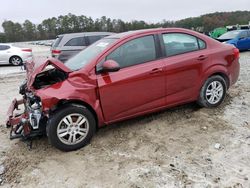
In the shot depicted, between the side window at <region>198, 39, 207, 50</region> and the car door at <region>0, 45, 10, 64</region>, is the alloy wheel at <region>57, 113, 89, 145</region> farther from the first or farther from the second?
the car door at <region>0, 45, 10, 64</region>

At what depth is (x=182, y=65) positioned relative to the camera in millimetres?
4727

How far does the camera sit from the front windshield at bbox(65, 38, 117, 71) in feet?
14.3

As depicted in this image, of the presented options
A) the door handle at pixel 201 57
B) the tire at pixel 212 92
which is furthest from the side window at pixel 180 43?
the tire at pixel 212 92

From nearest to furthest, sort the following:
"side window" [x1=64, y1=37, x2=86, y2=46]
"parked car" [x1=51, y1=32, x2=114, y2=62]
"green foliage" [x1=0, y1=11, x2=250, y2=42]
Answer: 1. "parked car" [x1=51, y1=32, x2=114, y2=62]
2. "side window" [x1=64, y1=37, x2=86, y2=46]
3. "green foliage" [x1=0, y1=11, x2=250, y2=42]

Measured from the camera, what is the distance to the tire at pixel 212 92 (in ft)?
16.8

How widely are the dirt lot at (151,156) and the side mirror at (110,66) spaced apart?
112 cm

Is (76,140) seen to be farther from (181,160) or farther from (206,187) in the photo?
(206,187)

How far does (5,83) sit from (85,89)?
6503 mm

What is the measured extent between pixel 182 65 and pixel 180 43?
0.44 meters

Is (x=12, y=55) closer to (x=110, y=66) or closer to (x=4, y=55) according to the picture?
(x=4, y=55)

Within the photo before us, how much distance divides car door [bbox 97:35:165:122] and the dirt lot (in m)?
0.43

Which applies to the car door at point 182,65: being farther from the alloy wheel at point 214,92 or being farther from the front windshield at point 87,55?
the front windshield at point 87,55

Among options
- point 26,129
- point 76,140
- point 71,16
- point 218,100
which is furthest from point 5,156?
point 71,16

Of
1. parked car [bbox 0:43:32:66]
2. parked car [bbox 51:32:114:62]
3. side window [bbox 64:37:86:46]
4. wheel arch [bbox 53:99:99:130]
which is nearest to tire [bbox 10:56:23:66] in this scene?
parked car [bbox 0:43:32:66]
